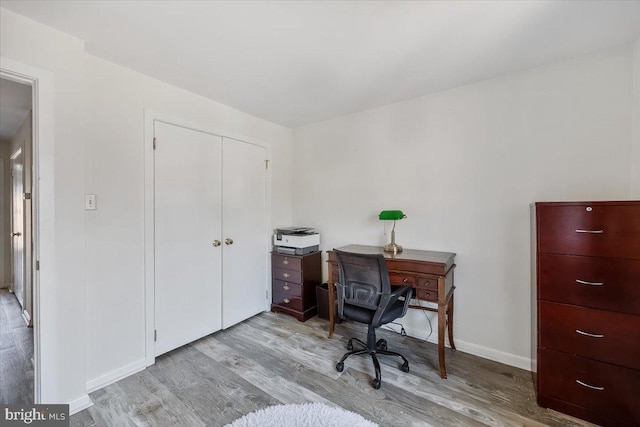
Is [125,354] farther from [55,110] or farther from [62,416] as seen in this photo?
[55,110]

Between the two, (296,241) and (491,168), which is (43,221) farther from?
(491,168)

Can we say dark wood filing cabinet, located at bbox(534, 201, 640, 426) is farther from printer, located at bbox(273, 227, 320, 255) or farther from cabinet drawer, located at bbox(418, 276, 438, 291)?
printer, located at bbox(273, 227, 320, 255)

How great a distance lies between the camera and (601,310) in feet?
4.95

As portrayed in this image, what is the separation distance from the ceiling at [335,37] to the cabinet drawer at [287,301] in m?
2.26

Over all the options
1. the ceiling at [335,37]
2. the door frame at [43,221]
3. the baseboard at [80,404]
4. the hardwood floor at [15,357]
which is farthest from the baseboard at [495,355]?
the hardwood floor at [15,357]

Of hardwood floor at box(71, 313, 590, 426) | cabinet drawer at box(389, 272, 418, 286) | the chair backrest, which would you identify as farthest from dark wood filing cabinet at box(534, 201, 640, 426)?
the chair backrest

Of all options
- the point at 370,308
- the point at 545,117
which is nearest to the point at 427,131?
the point at 545,117

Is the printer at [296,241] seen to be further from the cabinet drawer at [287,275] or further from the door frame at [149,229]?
the door frame at [149,229]

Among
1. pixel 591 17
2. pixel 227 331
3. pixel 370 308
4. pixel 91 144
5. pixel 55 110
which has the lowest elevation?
pixel 227 331

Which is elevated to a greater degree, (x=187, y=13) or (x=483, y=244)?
(x=187, y=13)

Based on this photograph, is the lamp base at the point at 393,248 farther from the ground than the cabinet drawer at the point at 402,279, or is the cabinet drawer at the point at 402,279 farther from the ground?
the lamp base at the point at 393,248

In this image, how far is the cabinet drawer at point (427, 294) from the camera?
202 cm

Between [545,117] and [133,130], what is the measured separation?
3239 mm

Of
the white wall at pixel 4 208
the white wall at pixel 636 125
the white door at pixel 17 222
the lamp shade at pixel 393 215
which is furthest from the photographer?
Answer: the white wall at pixel 4 208
